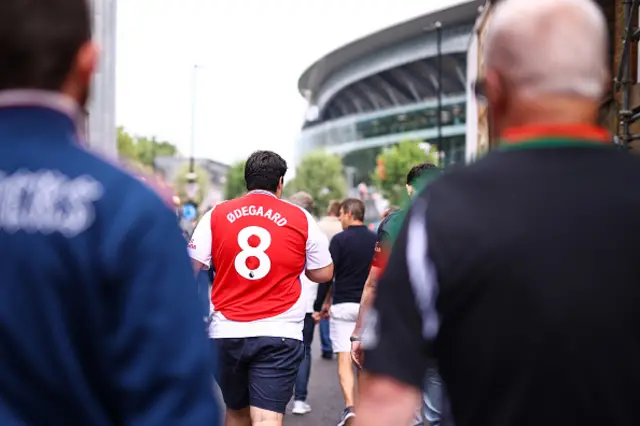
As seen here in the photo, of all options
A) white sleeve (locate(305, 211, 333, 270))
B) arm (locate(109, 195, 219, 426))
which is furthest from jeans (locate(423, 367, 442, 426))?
arm (locate(109, 195, 219, 426))

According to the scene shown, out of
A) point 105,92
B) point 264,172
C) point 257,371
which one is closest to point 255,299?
point 257,371

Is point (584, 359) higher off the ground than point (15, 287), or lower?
lower

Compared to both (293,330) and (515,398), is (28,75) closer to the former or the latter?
(515,398)

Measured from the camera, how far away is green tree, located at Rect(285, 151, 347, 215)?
110 meters

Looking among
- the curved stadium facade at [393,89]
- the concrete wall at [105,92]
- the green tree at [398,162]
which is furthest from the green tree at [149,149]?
the concrete wall at [105,92]

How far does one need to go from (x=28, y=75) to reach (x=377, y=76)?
92983 millimetres

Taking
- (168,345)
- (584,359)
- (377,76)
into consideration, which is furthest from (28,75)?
(377,76)

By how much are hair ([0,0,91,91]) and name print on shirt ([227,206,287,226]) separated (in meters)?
3.74

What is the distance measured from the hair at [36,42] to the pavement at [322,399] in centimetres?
721

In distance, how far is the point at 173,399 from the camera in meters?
1.77

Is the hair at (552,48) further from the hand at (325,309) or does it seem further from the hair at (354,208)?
the hand at (325,309)

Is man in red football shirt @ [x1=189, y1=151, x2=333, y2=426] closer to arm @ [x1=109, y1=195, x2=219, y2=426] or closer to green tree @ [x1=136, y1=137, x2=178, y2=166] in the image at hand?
arm @ [x1=109, y1=195, x2=219, y2=426]

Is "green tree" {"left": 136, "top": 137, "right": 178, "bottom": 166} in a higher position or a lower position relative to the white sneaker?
higher

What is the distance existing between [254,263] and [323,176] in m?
A: 106
